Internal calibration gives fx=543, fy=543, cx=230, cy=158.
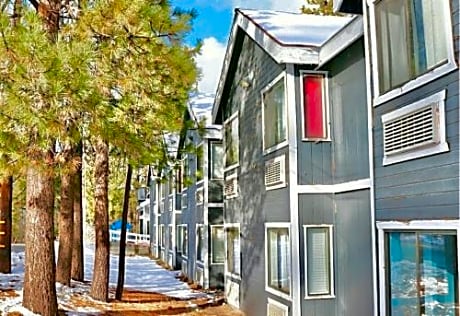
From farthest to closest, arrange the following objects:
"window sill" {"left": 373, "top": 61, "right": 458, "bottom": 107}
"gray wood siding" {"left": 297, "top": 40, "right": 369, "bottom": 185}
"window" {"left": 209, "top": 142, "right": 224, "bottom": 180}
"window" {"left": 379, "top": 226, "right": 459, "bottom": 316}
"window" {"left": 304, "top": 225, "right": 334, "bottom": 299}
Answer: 1. "window" {"left": 209, "top": 142, "right": 224, "bottom": 180}
2. "window" {"left": 304, "top": 225, "right": 334, "bottom": 299}
3. "gray wood siding" {"left": 297, "top": 40, "right": 369, "bottom": 185}
4. "window" {"left": 379, "top": 226, "right": 459, "bottom": 316}
5. "window sill" {"left": 373, "top": 61, "right": 458, "bottom": 107}

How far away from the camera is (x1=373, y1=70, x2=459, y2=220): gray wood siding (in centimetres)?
484

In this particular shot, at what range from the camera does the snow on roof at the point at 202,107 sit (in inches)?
690

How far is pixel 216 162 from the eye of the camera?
56.7ft

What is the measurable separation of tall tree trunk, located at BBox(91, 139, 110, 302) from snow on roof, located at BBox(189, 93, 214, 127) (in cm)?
472

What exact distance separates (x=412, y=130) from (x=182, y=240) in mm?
17532

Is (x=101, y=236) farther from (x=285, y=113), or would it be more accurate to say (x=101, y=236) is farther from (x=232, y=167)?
(x=285, y=113)

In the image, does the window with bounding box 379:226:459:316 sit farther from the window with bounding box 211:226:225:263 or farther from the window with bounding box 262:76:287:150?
the window with bounding box 211:226:225:263

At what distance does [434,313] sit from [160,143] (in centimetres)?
537

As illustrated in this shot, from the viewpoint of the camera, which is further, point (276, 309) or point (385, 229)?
point (276, 309)

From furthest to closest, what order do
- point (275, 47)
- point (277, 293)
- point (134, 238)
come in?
point (134, 238) < point (277, 293) < point (275, 47)

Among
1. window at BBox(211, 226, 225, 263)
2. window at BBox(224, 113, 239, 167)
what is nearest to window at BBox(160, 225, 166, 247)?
window at BBox(211, 226, 225, 263)

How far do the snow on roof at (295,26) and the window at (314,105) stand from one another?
0.58 m

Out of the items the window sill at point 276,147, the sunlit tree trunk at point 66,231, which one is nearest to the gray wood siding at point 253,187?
the window sill at point 276,147

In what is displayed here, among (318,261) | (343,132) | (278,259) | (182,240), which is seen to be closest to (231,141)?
(278,259)
